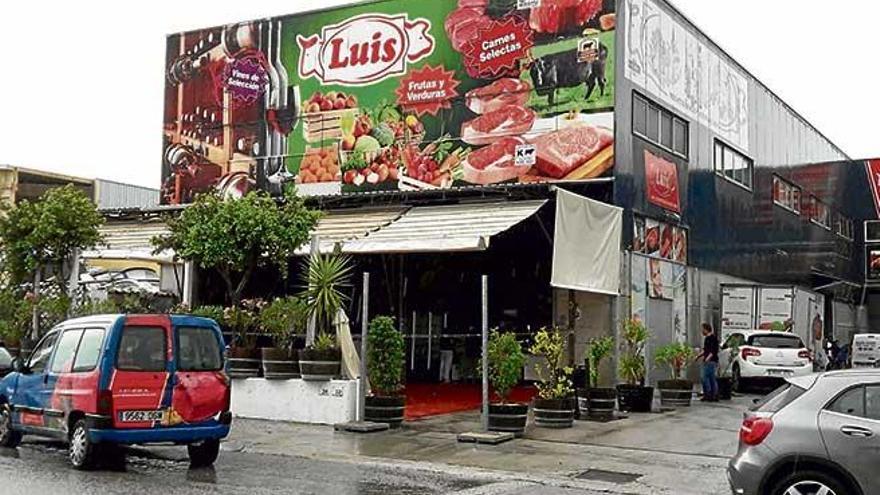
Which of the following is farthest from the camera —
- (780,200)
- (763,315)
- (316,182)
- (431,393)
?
(780,200)

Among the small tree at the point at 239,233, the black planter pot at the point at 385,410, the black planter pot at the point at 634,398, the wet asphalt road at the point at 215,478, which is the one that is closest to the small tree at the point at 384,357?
the black planter pot at the point at 385,410

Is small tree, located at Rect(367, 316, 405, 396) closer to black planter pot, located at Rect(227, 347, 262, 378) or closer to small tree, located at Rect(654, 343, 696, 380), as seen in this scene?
black planter pot, located at Rect(227, 347, 262, 378)

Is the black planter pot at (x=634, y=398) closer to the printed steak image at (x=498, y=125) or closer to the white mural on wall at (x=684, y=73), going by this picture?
the printed steak image at (x=498, y=125)

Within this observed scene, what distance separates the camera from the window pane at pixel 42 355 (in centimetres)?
1248

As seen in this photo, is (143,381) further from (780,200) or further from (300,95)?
(780,200)

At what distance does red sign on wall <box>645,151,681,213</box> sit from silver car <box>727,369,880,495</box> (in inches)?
617

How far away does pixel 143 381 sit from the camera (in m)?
11.4

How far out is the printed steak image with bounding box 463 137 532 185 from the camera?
22.4m

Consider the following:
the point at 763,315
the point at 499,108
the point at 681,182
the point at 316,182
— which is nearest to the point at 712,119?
the point at 681,182

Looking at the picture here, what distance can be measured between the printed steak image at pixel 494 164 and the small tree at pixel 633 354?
14.0ft

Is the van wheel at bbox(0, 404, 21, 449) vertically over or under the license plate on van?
under

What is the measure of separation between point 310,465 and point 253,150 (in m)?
15.7

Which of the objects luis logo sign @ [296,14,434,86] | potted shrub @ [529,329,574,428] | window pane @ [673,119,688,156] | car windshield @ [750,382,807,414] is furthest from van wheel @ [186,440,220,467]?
window pane @ [673,119,688,156]

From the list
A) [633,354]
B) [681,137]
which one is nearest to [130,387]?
[633,354]
